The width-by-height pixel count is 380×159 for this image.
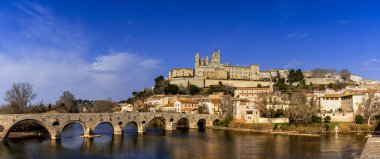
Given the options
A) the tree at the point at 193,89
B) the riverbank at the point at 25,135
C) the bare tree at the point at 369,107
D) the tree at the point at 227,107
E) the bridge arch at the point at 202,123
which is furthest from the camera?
the tree at the point at 193,89

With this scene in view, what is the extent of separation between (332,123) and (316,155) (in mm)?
20693

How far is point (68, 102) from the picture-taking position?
7012cm

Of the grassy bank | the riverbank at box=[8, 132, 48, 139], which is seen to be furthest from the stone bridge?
the grassy bank

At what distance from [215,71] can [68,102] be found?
41.2 metres

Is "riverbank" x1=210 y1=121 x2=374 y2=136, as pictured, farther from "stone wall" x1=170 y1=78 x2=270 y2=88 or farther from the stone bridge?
"stone wall" x1=170 y1=78 x2=270 y2=88

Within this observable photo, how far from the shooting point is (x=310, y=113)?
46781 mm

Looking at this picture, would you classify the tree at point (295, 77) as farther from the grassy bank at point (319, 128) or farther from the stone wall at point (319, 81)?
the grassy bank at point (319, 128)

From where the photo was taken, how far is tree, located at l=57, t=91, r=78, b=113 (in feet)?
224

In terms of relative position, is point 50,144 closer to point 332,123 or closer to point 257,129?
point 257,129

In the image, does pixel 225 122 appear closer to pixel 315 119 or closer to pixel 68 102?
pixel 315 119

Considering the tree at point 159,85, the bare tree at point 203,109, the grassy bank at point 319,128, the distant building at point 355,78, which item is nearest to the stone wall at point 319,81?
the distant building at point 355,78

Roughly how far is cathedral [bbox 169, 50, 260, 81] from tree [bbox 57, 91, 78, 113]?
31.4m

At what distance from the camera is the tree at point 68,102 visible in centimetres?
6812

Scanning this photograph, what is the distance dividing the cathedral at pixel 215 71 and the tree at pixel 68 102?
103ft
